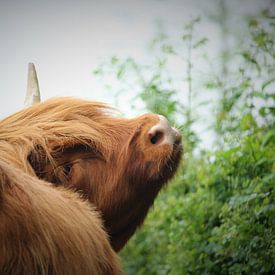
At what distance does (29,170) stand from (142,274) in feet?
15.5

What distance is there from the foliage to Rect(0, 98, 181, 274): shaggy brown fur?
527 millimetres

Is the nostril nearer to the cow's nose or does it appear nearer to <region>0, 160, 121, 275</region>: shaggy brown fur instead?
the cow's nose

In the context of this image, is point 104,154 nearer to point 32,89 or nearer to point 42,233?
point 32,89

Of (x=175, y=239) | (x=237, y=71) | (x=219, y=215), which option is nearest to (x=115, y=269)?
(x=219, y=215)

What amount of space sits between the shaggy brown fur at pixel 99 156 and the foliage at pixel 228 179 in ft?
1.73

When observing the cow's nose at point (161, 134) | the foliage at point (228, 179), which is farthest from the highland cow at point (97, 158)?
the foliage at point (228, 179)

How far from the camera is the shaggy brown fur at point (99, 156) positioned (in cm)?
393

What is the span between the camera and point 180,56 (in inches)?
305

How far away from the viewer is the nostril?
3.89 metres

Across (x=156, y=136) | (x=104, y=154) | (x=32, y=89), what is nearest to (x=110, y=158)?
(x=104, y=154)

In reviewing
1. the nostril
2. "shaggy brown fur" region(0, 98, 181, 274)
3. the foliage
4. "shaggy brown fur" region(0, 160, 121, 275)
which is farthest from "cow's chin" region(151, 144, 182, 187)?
"shaggy brown fur" region(0, 160, 121, 275)

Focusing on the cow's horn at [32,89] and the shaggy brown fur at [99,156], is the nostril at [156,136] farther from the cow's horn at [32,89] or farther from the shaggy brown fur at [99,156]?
the cow's horn at [32,89]

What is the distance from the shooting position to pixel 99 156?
160 inches

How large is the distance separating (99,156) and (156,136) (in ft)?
1.27
